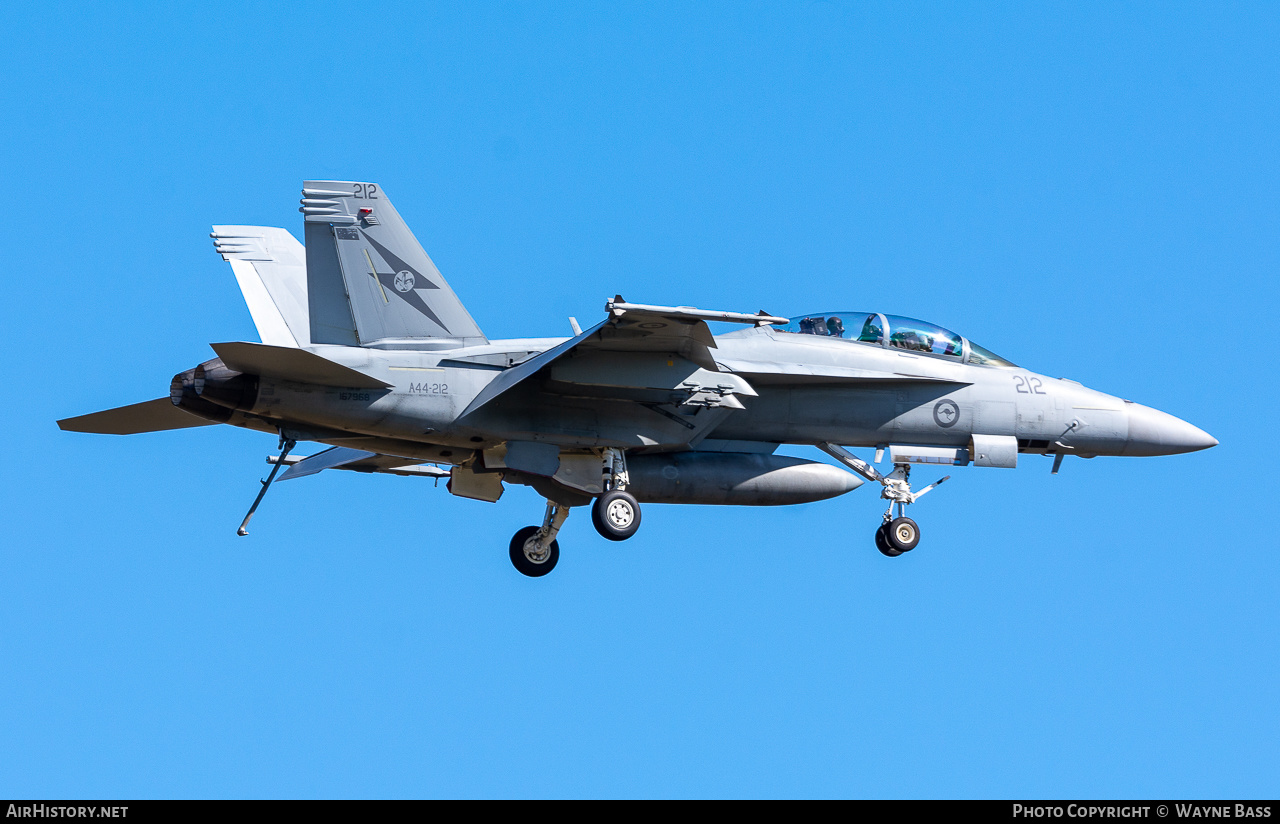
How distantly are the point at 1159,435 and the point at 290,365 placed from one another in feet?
38.8

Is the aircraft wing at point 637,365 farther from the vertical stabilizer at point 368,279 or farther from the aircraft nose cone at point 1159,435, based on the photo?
the aircraft nose cone at point 1159,435

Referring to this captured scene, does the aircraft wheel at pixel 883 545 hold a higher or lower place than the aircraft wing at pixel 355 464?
lower

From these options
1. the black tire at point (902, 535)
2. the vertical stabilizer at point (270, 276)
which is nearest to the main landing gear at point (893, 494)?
the black tire at point (902, 535)

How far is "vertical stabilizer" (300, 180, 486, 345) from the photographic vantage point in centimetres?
1814

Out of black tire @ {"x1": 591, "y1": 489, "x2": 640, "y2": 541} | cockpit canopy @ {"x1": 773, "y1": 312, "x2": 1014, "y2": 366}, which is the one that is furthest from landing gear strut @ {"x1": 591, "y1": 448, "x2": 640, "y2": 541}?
cockpit canopy @ {"x1": 773, "y1": 312, "x2": 1014, "y2": 366}

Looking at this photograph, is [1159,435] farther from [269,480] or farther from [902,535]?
[269,480]

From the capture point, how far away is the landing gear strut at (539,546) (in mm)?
20469

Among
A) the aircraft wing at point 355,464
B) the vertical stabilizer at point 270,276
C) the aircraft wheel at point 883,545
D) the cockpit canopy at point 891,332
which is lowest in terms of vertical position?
the aircraft wheel at point 883,545

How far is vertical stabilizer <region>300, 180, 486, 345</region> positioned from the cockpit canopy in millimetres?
4428

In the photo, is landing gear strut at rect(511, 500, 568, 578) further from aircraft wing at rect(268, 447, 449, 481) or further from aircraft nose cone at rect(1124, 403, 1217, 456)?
aircraft nose cone at rect(1124, 403, 1217, 456)

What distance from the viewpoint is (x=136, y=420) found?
18781 millimetres

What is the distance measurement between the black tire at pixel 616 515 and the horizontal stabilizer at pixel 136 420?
5.04 m
